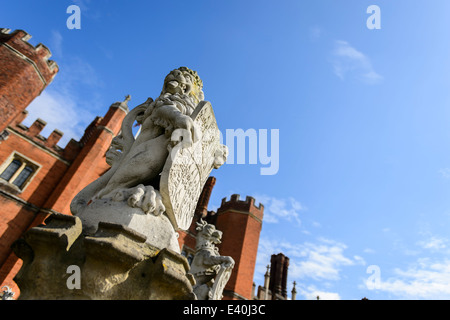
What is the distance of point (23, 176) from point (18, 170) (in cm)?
35

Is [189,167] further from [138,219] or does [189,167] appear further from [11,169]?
[11,169]

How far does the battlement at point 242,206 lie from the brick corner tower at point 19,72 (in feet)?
38.4

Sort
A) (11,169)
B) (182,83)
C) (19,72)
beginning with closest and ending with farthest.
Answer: (182,83) → (19,72) → (11,169)

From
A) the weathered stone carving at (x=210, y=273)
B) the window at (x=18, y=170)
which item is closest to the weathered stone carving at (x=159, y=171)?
the weathered stone carving at (x=210, y=273)

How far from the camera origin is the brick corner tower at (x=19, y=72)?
11.6 meters

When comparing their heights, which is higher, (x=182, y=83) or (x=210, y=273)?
(x=182, y=83)

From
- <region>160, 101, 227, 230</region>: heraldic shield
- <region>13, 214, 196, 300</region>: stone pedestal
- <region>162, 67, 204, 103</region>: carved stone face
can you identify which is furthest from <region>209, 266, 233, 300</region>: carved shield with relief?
<region>13, 214, 196, 300</region>: stone pedestal

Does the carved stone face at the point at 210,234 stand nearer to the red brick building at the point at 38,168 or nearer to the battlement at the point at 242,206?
the red brick building at the point at 38,168

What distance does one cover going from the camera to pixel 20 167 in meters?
13.0

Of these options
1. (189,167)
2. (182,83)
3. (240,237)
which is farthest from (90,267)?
(240,237)

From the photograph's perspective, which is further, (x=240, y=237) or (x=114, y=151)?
(x=240, y=237)

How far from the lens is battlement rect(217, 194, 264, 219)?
16.9m

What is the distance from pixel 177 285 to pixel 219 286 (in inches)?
116

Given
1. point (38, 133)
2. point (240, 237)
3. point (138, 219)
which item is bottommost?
point (138, 219)
